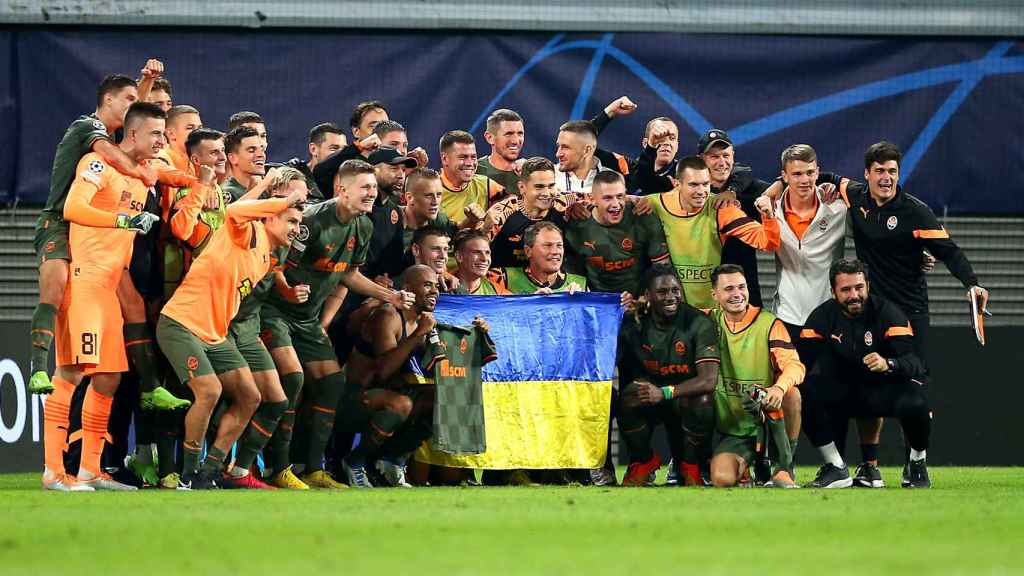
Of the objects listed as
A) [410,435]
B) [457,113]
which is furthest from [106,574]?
[457,113]

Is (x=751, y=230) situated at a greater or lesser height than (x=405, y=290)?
greater

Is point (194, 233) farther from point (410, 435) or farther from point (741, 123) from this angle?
point (741, 123)

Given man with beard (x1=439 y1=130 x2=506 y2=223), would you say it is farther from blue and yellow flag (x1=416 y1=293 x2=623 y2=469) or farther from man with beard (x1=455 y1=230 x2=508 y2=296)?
blue and yellow flag (x1=416 y1=293 x2=623 y2=469)

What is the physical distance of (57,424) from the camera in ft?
27.2

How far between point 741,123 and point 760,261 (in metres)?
1.24

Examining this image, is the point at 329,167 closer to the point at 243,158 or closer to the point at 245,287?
the point at 243,158

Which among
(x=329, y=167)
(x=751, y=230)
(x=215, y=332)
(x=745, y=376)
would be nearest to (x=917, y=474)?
(x=745, y=376)

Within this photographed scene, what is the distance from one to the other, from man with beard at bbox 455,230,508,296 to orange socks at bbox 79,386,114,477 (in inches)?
90.0

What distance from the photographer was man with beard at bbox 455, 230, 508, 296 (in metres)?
9.48

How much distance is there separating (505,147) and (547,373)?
155 cm

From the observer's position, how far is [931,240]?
9.52m

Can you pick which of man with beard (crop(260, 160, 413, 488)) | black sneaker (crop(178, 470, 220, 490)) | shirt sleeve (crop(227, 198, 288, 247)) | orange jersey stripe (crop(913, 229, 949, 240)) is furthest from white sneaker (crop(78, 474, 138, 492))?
orange jersey stripe (crop(913, 229, 949, 240))

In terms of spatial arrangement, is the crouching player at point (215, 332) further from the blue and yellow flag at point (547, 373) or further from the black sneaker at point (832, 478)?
the black sneaker at point (832, 478)

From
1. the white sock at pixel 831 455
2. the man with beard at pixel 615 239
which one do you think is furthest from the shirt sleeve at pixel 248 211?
the white sock at pixel 831 455
